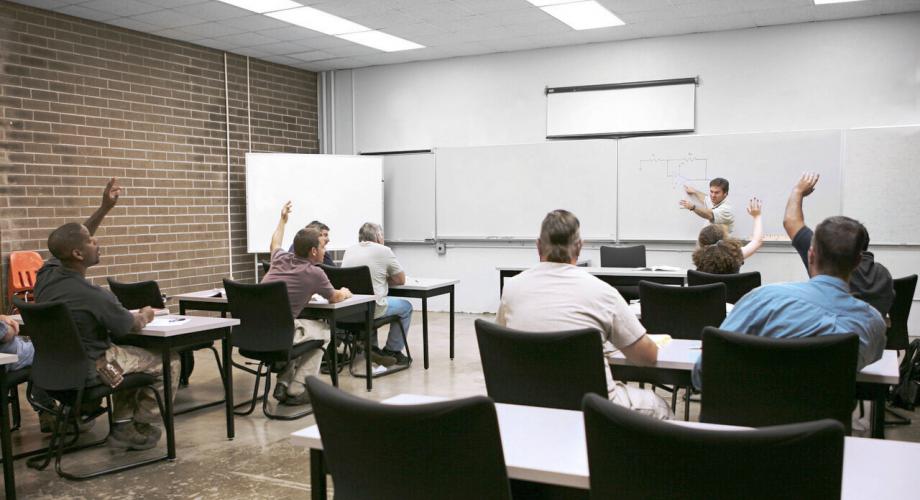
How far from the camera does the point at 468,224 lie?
8648 mm

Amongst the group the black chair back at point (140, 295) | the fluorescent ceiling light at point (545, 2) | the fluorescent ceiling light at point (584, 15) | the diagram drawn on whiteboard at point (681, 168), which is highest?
the fluorescent ceiling light at point (545, 2)

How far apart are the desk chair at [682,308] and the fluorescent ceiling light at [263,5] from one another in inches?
168

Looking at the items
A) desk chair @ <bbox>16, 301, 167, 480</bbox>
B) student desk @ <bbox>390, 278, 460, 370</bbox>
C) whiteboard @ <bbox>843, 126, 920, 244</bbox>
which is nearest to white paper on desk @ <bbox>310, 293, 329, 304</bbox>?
student desk @ <bbox>390, 278, 460, 370</bbox>

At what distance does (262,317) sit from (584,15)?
4306 millimetres

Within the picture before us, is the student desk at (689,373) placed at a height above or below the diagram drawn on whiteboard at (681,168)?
below

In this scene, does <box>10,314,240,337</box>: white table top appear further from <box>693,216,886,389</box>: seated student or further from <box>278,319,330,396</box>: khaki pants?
<box>693,216,886,389</box>: seated student

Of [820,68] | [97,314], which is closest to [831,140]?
[820,68]

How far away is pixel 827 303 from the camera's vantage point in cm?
221

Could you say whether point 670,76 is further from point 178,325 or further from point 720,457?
point 720,457

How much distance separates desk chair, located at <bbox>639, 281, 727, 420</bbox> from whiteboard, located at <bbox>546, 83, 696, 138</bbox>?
4265 mm

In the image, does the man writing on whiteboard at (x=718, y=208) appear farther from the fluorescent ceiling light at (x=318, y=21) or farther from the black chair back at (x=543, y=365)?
the black chair back at (x=543, y=365)

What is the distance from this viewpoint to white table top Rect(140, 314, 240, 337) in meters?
3.61

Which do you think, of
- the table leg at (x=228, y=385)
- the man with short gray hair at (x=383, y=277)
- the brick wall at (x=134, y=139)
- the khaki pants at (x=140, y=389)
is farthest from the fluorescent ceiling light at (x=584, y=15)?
the khaki pants at (x=140, y=389)

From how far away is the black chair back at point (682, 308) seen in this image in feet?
11.5
